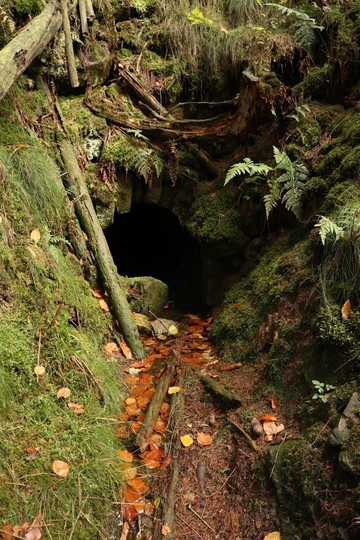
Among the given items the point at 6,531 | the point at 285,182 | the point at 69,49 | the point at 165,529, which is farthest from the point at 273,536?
the point at 69,49

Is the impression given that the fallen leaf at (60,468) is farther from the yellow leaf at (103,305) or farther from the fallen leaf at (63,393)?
the yellow leaf at (103,305)

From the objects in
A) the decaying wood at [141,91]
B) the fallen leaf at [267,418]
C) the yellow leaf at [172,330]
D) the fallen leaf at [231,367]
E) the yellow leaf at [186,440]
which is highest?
the decaying wood at [141,91]

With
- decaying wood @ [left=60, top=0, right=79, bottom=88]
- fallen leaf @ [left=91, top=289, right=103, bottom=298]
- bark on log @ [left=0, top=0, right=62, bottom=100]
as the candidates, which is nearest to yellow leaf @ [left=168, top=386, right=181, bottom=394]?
fallen leaf @ [left=91, top=289, right=103, bottom=298]

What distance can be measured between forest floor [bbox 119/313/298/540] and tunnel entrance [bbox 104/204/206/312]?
3.06 metres

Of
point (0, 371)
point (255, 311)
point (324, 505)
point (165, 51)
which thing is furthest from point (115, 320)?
point (165, 51)

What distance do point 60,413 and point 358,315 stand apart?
2128mm

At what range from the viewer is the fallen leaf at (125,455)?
113 inches

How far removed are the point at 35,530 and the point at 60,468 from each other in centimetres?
33

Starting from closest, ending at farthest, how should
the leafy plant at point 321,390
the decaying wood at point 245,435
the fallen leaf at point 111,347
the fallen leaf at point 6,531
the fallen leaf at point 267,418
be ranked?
the fallen leaf at point 6,531 → the leafy plant at point 321,390 → the decaying wood at point 245,435 → the fallen leaf at point 267,418 → the fallen leaf at point 111,347

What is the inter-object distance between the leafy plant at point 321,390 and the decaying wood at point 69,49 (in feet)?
14.2

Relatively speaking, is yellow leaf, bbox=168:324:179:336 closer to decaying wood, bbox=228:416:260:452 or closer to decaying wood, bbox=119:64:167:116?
decaying wood, bbox=228:416:260:452

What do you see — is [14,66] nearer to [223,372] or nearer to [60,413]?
[60,413]

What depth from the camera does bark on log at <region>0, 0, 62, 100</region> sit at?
3.46 metres

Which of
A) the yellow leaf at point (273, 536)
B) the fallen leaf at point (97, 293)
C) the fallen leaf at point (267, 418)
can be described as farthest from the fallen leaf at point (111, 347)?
the yellow leaf at point (273, 536)
